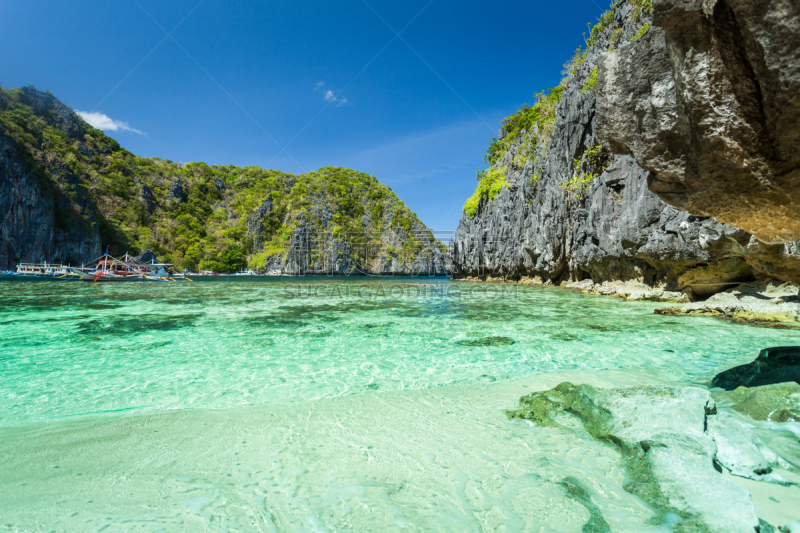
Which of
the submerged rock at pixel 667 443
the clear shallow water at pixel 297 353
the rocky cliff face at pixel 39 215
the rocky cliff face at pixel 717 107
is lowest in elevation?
the clear shallow water at pixel 297 353

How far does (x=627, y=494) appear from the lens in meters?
2.23

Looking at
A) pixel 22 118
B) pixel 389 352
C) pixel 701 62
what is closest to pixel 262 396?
pixel 389 352

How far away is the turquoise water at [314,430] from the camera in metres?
2.12

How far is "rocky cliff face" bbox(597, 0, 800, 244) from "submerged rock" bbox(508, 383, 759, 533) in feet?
6.66

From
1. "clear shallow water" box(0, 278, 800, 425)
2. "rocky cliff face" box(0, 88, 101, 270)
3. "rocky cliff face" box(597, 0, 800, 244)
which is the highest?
"rocky cliff face" box(0, 88, 101, 270)

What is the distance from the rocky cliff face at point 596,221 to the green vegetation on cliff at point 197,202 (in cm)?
6859

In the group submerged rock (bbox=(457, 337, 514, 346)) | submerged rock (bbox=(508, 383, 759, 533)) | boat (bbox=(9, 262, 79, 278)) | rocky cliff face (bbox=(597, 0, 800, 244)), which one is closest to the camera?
submerged rock (bbox=(508, 383, 759, 533))

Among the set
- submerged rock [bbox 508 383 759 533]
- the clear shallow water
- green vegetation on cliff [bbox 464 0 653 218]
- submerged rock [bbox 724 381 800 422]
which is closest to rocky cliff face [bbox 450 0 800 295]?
green vegetation on cliff [bbox 464 0 653 218]

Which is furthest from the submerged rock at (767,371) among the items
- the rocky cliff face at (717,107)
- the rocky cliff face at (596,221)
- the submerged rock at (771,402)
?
the rocky cliff face at (596,221)

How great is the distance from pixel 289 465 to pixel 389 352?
3967 mm

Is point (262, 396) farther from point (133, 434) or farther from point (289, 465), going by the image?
point (289, 465)

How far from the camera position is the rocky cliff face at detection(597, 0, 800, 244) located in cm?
239

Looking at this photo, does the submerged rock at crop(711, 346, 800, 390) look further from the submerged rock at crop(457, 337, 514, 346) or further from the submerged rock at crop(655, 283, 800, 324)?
the submerged rock at crop(655, 283, 800, 324)

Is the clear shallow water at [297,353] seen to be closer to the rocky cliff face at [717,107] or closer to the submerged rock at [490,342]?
the submerged rock at [490,342]
